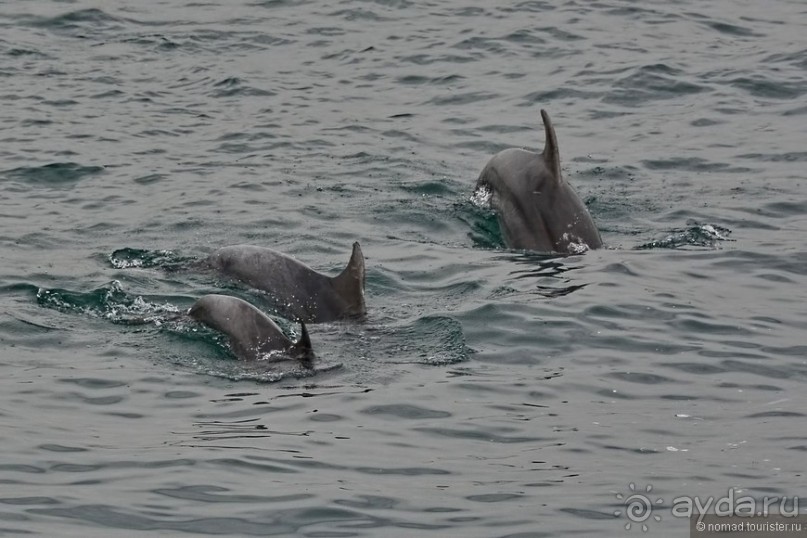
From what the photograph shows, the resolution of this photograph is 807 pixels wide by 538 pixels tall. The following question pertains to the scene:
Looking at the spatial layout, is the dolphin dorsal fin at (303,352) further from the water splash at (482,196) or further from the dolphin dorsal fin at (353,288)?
the water splash at (482,196)

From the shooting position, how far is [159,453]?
8883mm

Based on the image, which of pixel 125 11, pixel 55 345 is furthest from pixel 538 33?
pixel 55 345

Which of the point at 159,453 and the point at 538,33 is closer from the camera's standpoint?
the point at 159,453

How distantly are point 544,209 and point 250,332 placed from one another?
4665mm

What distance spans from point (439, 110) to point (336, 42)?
452 centimetres

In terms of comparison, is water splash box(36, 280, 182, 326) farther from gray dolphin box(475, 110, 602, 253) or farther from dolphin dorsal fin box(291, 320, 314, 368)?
gray dolphin box(475, 110, 602, 253)

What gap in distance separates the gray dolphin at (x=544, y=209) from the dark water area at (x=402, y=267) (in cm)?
28

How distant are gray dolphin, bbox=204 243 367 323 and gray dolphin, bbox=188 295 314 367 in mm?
676

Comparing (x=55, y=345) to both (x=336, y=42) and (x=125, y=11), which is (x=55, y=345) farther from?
(x=125, y=11)

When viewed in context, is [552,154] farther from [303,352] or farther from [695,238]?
[303,352]

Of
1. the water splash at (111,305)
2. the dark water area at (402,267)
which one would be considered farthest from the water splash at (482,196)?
the water splash at (111,305)
